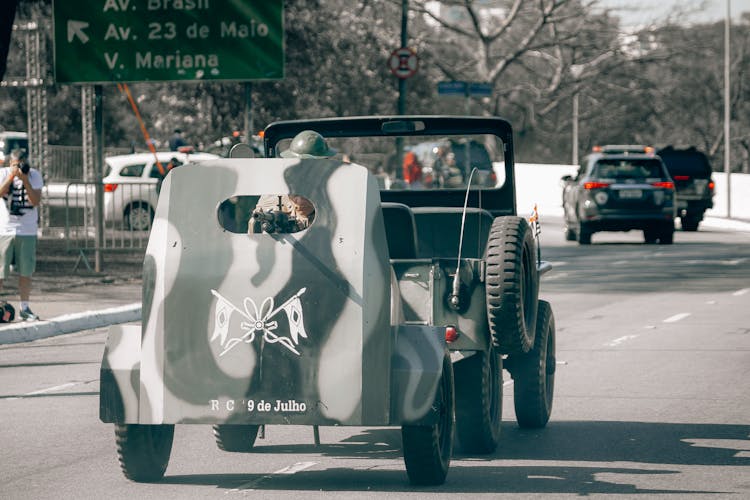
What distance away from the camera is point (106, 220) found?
A: 25375 millimetres

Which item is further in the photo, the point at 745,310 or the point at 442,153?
Answer: the point at 745,310

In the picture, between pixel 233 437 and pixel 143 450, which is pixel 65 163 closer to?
pixel 233 437

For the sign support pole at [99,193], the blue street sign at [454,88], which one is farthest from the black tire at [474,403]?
the blue street sign at [454,88]

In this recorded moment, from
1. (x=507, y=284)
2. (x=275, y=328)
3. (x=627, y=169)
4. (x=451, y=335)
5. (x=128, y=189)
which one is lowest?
(x=451, y=335)

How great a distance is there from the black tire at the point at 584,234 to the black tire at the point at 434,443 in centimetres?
2338

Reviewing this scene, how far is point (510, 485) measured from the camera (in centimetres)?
781

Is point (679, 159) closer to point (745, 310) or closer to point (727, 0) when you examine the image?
point (727, 0)

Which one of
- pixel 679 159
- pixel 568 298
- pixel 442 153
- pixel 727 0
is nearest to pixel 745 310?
pixel 568 298

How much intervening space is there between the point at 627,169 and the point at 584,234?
1562 mm

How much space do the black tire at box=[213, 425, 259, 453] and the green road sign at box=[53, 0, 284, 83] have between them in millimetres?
14534

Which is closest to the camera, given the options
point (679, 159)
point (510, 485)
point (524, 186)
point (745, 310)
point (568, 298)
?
point (510, 485)

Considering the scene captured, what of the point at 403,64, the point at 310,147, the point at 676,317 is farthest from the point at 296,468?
the point at 403,64

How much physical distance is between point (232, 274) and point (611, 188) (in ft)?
76.6

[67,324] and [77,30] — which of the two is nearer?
[67,324]
